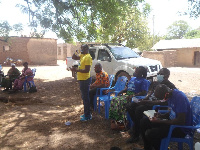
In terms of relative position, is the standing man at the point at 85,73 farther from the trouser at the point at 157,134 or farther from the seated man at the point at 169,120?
the trouser at the point at 157,134

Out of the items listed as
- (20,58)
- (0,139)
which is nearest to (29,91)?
(0,139)

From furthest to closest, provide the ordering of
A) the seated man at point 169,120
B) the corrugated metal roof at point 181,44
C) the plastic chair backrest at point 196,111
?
the corrugated metal roof at point 181,44 < the plastic chair backrest at point 196,111 < the seated man at point 169,120

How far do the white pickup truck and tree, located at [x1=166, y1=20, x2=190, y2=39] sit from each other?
50.2m

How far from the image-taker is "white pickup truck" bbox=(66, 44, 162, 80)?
720 cm

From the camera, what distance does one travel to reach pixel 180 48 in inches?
854

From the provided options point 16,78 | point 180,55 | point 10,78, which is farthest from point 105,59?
point 180,55

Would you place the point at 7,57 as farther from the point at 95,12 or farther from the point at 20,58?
the point at 95,12

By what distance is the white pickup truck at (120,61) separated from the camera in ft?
23.6

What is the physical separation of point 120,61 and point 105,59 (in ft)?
Result: 2.89

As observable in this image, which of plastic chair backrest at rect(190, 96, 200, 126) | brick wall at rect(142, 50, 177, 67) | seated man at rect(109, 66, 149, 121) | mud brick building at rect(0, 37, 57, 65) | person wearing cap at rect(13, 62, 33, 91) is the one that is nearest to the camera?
plastic chair backrest at rect(190, 96, 200, 126)

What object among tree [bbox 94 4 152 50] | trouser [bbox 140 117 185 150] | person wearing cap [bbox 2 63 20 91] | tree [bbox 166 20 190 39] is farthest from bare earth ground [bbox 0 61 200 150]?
tree [bbox 166 20 190 39]

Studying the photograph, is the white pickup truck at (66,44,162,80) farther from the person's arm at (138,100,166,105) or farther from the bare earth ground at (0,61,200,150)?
the person's arm at (138,100,166,105)

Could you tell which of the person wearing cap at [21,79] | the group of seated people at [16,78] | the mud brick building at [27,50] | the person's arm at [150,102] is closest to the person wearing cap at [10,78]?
the group of seated people at [16,78]

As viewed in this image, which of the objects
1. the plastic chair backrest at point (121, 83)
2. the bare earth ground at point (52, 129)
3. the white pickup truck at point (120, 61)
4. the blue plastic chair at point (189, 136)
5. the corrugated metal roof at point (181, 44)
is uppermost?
the corrugated metal roof at point (181, 44)
